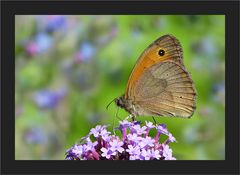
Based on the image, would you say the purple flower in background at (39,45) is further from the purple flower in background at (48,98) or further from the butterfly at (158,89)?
the butterfly at (158,89)

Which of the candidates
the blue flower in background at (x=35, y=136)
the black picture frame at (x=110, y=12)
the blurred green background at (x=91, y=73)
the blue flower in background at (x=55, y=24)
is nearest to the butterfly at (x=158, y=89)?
the black picture frame at (x=110, y=12)

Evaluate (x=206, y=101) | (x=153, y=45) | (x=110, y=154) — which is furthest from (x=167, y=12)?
(x=206, y=101)

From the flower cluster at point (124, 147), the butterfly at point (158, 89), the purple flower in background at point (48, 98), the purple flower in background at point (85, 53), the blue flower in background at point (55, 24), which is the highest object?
the blue flower in background at point (55, 24)

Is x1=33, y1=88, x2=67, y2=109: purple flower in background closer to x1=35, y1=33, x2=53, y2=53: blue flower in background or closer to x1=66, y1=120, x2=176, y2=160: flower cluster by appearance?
x1=35, y1=33, x2=53, y2=53: blue flower in background

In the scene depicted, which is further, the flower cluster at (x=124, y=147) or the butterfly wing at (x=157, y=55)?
the butterfly wing at (x=157, y=55)

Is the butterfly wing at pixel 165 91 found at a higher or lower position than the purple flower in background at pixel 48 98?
lower

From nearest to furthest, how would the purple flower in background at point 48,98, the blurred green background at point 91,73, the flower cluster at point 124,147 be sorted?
the flower cluster at point 124,147 < the blurred green background at point 91,73 < the purple flower in background at point 48,98

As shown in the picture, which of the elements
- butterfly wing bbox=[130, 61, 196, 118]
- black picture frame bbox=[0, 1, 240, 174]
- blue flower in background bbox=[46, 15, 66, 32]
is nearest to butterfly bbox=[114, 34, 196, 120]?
butterfly wing bbox=[130, 61, 196, 118]

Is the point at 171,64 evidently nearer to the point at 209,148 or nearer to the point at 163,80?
the point at 163,80
